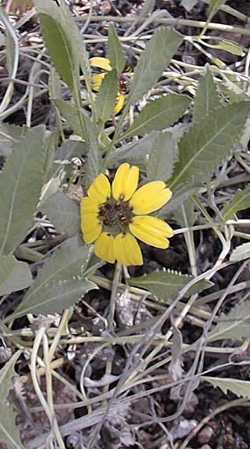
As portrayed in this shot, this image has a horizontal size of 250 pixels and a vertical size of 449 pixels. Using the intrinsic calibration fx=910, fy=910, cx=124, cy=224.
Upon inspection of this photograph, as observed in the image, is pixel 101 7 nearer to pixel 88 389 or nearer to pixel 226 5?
pixel 226 5

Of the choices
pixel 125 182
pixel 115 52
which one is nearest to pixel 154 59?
pixel 115 52

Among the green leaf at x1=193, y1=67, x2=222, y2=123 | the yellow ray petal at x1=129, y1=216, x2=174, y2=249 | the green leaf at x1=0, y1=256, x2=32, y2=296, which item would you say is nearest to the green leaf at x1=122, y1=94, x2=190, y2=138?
the green leaf at x1=193, y1=67, x2=222, y2=123

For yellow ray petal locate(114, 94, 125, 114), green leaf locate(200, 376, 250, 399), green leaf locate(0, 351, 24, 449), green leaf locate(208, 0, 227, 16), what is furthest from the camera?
green leaf locate(208, 0, 227, 16)

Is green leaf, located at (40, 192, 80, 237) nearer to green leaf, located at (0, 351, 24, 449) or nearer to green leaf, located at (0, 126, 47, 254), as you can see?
green leaf, located at (0, 126, 47, 254)

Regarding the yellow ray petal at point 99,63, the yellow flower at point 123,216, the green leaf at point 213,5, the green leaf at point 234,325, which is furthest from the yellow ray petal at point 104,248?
the green leaf at point 213,5

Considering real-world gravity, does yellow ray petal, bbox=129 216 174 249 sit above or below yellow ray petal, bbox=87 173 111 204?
below

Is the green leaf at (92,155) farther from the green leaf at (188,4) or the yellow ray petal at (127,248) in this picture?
the green leaf at (188,4)

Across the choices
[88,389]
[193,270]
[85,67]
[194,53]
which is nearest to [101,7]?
[194,53]

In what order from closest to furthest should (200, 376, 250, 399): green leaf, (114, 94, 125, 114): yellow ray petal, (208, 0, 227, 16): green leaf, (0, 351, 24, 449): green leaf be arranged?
(0, 351, 24, 449): green leaf
(200, 376, 250, 399): green leaf
(114, 94, 125, 114): yellow ray petal
(208, 0, 227, 16): green leaf
